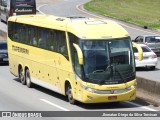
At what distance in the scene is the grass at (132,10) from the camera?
62.3m

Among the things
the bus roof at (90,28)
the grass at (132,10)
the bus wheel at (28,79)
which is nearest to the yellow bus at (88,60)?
the bus roof at (90,28)

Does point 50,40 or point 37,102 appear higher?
point 50,40

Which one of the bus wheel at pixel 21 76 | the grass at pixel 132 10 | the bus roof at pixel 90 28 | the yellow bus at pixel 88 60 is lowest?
the grass at pixel 132 10

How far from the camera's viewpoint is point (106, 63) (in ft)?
67.8

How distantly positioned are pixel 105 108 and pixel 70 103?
1.59 meters

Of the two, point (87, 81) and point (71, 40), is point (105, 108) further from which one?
point (71, 40)

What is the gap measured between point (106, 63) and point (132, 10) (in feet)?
169

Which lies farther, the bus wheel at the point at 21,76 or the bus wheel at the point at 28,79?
the bus wheel at the point at 21,76

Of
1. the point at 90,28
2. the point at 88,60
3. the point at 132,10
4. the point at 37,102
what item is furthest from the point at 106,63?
the point at 132,10

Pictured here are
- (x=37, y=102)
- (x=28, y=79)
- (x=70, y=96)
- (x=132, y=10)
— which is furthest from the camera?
(x=132, y=10)

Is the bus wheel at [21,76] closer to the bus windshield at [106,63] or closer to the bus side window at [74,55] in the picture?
the bus side window at [74,55]

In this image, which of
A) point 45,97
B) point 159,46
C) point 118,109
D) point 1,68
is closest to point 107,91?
point 118,109

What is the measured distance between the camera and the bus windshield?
20.5 metres

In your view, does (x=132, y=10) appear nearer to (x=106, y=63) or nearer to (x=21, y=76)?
(x=21, y=76)
